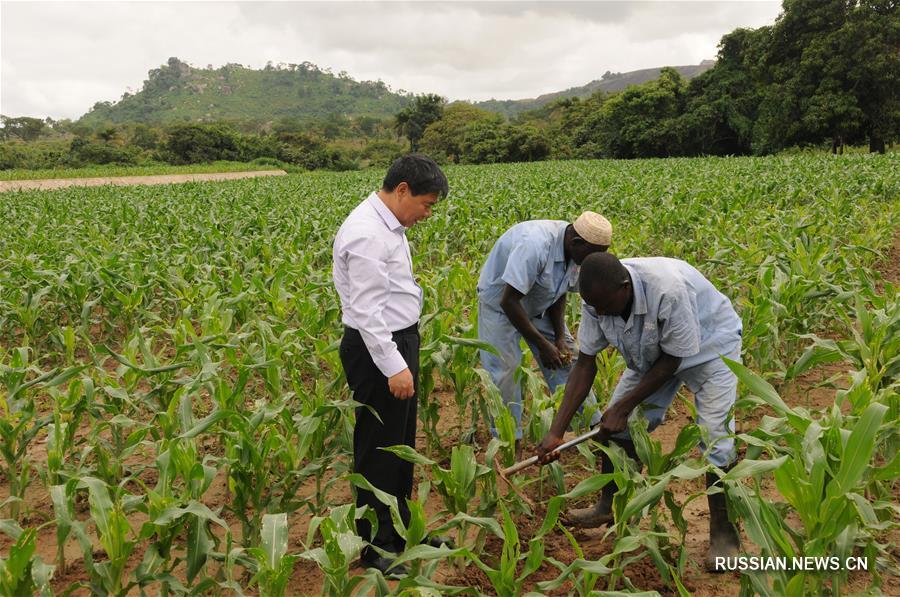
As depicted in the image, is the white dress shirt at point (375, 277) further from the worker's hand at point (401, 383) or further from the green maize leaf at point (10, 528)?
the green maize leaf at point (10, 528)

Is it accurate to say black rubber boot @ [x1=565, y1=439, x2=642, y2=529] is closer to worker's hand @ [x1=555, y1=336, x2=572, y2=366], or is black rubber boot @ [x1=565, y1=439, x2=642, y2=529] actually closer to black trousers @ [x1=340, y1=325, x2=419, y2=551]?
worker's hand @ [x1=555, y1=336, x2=572, y2=366]

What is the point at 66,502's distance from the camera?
224 cm

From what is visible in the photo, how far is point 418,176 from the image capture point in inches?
101

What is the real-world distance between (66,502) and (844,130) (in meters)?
39.2

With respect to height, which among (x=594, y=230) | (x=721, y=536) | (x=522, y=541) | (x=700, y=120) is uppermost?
(x=700, y=120)

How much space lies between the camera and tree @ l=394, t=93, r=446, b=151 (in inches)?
2496

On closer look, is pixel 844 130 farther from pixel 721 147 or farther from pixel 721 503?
pixel 721 503

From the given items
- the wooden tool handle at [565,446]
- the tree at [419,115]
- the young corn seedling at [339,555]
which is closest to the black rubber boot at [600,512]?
the wooden tool handle at [565,446]

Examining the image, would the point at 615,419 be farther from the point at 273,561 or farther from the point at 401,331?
the point at 273,561

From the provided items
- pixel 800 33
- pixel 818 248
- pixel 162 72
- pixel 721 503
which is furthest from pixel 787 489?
pixel 162 72

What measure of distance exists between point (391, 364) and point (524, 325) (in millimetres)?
1060

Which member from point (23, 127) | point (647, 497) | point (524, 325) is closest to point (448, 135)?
point (23, 127)

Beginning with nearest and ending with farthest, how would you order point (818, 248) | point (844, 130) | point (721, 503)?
point (721, 503)
point (818, 248)
point (844, 130)

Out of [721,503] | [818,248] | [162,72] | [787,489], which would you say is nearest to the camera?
[787,489]
